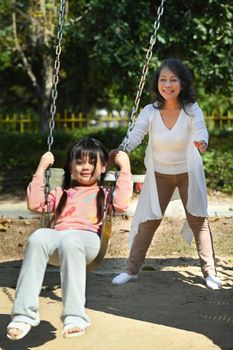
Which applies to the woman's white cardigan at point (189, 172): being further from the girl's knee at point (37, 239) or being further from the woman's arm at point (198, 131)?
the girl's knee at point (37, 239)

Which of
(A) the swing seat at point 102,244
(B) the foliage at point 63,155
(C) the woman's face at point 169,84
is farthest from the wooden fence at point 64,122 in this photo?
(A) the swing seat at point 102,244

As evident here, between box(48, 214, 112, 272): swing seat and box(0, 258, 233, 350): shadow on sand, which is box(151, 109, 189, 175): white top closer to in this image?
box(0, 258, 233, 350): shadow on sand

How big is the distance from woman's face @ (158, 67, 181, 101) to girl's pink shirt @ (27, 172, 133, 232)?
935mm

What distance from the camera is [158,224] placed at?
4.92 m

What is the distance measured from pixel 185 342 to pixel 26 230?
3.87 meters

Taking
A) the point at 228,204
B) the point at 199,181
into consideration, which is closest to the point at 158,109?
the point at 199,181

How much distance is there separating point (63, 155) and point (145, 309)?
660 cm

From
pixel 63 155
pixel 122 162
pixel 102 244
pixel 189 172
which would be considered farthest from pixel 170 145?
pixel 63 155

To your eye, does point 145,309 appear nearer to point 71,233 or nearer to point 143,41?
point 71,233

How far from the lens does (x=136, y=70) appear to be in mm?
9461

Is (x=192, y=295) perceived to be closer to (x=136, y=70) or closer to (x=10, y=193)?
(x=136, y=70)

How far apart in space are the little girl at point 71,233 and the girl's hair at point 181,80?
866 mm

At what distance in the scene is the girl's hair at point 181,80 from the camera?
4.62 m

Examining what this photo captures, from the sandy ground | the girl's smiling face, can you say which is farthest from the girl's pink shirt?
the sandy ground
